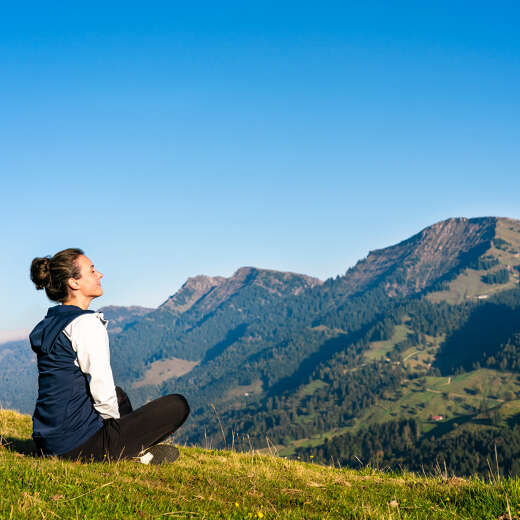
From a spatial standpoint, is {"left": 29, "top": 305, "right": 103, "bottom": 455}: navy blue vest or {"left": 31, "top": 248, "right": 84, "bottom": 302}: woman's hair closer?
{"left": 29, "top": 305, "right": 103, "bottom": 455}: navy blue vest

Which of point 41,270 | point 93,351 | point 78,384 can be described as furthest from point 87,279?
point 78,384

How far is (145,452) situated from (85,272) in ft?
12.4

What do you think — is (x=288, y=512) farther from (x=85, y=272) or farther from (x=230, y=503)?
(x=85, y=272)

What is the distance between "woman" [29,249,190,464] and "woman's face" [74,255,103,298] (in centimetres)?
2

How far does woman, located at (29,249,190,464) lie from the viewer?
746cm

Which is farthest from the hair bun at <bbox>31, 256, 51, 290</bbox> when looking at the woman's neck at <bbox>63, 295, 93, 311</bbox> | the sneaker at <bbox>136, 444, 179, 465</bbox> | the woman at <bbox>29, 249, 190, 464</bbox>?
the sneaker at <bbox>136, 444, 179, 465</bbox>

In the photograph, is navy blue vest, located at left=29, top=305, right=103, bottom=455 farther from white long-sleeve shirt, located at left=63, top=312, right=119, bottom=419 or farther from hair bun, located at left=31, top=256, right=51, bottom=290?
hair bun, located at left=31, top=256, right=51, bottom=290

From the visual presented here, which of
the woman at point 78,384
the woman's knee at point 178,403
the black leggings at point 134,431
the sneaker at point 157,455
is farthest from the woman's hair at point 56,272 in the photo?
the sneaker at point 157,455

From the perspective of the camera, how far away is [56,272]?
26.1ft

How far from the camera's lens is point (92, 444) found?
317 inches

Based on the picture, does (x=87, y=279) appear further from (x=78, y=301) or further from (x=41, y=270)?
(x=41, y=270)

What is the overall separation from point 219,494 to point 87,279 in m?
4.33

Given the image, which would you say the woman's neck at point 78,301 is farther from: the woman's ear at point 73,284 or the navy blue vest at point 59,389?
the navy blue vest at point 59,389

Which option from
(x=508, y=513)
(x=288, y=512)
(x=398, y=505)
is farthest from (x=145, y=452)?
(x=508, y=513)
